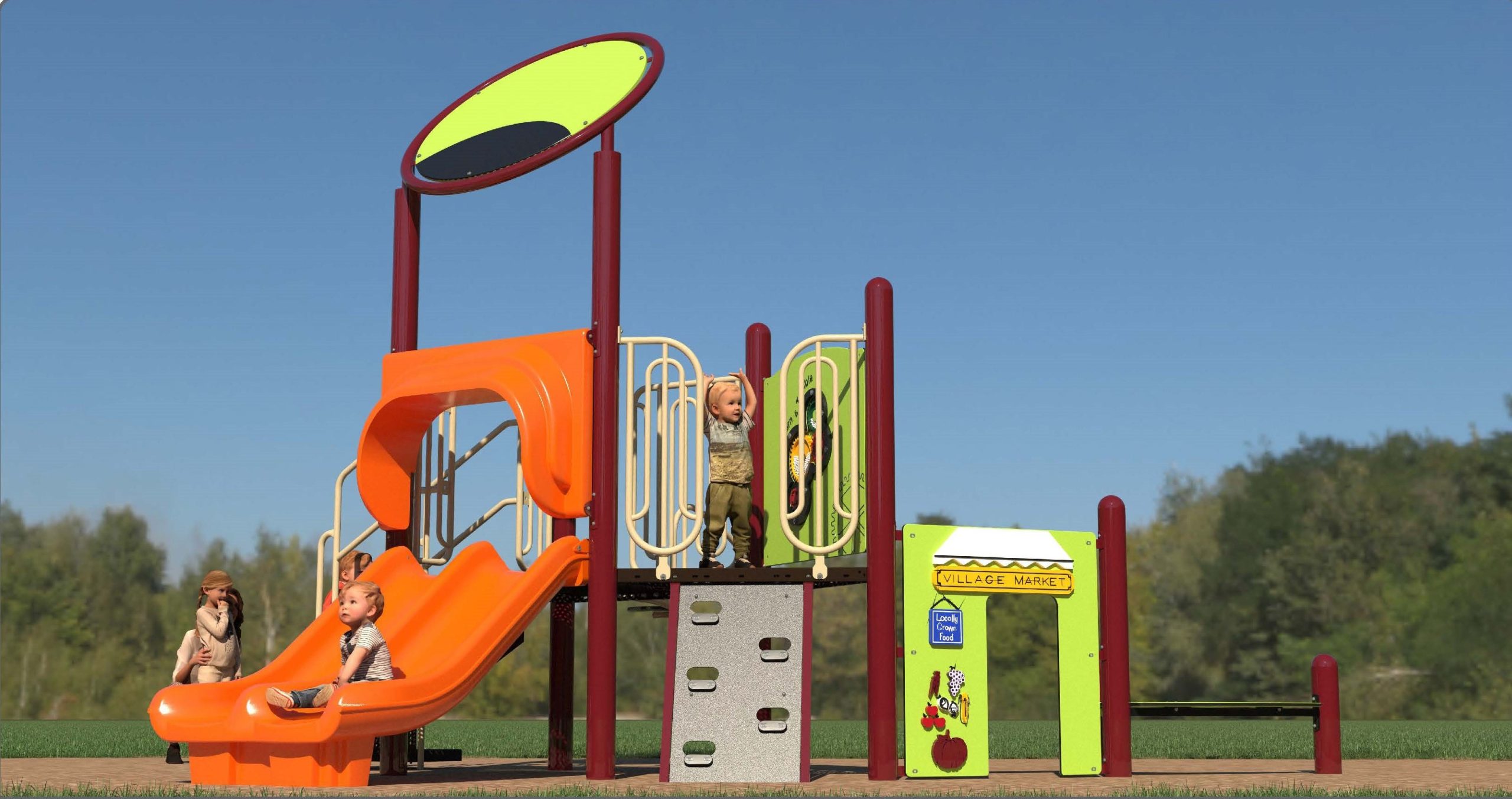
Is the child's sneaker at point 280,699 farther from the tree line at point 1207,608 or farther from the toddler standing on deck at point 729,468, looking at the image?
the tree line at point 1207,608

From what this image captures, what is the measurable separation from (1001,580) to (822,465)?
4.90 feet

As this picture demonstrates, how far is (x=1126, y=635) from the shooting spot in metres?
11.1

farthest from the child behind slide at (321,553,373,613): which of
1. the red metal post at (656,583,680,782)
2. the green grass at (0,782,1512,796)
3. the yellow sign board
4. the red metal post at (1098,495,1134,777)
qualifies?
the red metal post at (1098,495,1134,777)

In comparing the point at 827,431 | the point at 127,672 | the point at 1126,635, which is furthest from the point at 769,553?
the point at 127,672

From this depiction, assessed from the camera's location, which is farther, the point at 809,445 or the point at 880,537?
the point at 809,445

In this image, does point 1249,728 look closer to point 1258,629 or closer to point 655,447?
point 655,447

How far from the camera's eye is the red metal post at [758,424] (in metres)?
11.8

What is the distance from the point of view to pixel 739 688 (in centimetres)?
991

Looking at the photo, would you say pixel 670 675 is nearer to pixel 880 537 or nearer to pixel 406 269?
pixel 880 537

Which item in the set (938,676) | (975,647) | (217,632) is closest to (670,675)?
(938,676)

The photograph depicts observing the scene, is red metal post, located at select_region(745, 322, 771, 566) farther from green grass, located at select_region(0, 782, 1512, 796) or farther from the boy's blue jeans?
the boy's blue jeans

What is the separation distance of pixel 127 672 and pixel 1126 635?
45407mm

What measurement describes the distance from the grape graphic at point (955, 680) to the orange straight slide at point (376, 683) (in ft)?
8.52

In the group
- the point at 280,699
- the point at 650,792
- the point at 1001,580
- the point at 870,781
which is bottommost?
the point at 870,781
